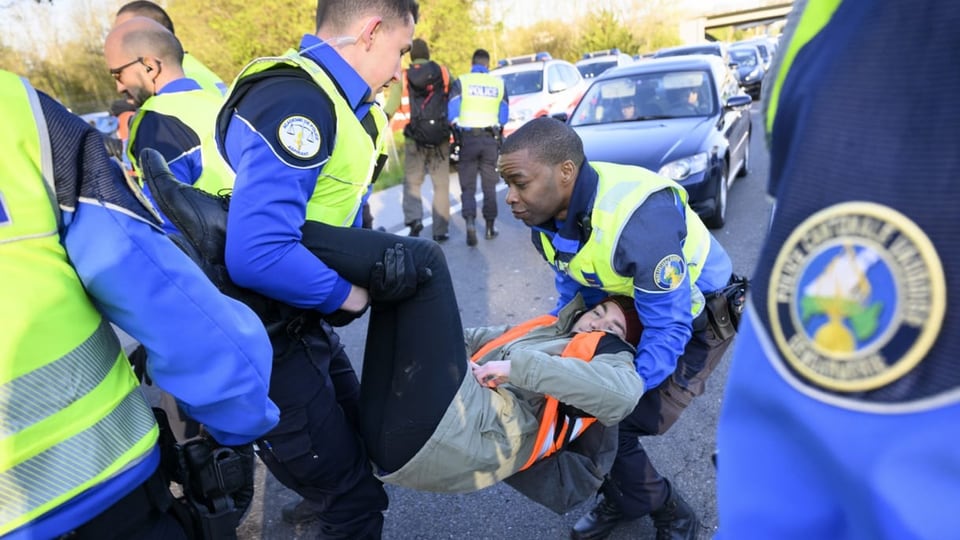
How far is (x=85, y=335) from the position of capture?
1.13m

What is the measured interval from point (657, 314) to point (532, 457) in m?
0.60

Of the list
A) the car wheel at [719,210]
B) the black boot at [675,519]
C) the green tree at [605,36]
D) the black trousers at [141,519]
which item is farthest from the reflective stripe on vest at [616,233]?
the green tree at [605,36]

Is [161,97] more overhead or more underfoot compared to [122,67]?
more underfoot

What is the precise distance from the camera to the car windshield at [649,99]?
260 inches

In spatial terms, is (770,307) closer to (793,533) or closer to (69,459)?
(793,533)

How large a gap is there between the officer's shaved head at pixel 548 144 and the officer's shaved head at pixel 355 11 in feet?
2.01

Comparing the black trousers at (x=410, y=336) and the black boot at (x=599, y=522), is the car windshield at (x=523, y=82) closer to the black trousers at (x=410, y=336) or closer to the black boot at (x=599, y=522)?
the black boot at (x=599, y=522)

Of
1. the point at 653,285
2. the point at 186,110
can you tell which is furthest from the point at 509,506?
the point at 186,110

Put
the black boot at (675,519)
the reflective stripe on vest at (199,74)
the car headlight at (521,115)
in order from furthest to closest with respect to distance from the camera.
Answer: the car headlight at (521,115) → the reflective stripe on vest at (199,74) → the black boot at (675,519)

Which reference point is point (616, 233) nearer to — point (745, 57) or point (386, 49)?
point (386, 49)

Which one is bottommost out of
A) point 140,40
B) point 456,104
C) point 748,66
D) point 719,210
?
point 719,210

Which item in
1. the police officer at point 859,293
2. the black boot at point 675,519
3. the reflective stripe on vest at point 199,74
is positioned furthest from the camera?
the reflective stripe on vest at point 199,74

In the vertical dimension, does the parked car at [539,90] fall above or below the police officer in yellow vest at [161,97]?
below

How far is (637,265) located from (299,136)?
108cm
